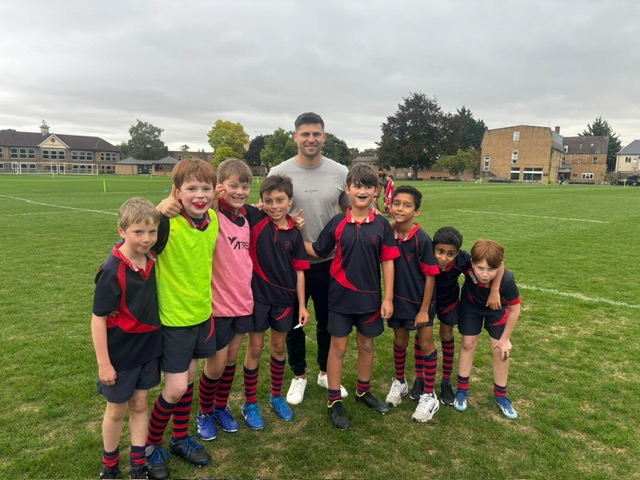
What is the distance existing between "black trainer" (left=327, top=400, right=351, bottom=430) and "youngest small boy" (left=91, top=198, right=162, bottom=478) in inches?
53.9

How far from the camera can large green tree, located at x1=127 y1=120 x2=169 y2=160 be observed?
101750 millimetres

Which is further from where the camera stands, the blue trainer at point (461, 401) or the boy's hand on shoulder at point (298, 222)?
the blue trainer at point (461, 401)

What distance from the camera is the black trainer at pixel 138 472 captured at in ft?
8.44

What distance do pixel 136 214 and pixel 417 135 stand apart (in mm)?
68089

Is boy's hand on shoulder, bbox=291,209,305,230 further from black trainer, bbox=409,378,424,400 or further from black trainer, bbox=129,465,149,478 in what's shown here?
black trainer, bbox=129,465,149,478

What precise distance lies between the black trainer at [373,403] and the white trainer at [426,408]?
9.2 inches

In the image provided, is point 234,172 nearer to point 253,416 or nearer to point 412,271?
point 412,271

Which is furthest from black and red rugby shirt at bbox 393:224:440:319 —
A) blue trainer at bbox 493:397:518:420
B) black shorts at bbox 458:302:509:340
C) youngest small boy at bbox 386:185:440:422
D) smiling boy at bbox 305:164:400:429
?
blue trainer at bbox 493:397:518:420

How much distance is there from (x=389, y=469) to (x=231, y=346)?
1344 millimetres

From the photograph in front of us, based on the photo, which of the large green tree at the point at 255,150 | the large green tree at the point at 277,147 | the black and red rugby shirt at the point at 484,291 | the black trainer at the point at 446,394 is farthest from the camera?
the large green tree at the point at 255,150

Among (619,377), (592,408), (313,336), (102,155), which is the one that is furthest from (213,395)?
(102,155)

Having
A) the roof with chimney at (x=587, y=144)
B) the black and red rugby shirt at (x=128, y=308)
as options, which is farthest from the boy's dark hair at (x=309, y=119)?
the roof with chimney at (x=587, y=144)

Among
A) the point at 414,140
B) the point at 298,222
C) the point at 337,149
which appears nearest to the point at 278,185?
the point at 298,222

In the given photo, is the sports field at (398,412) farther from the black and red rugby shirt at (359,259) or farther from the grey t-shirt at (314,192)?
the grey t-shirt at (314,192)
